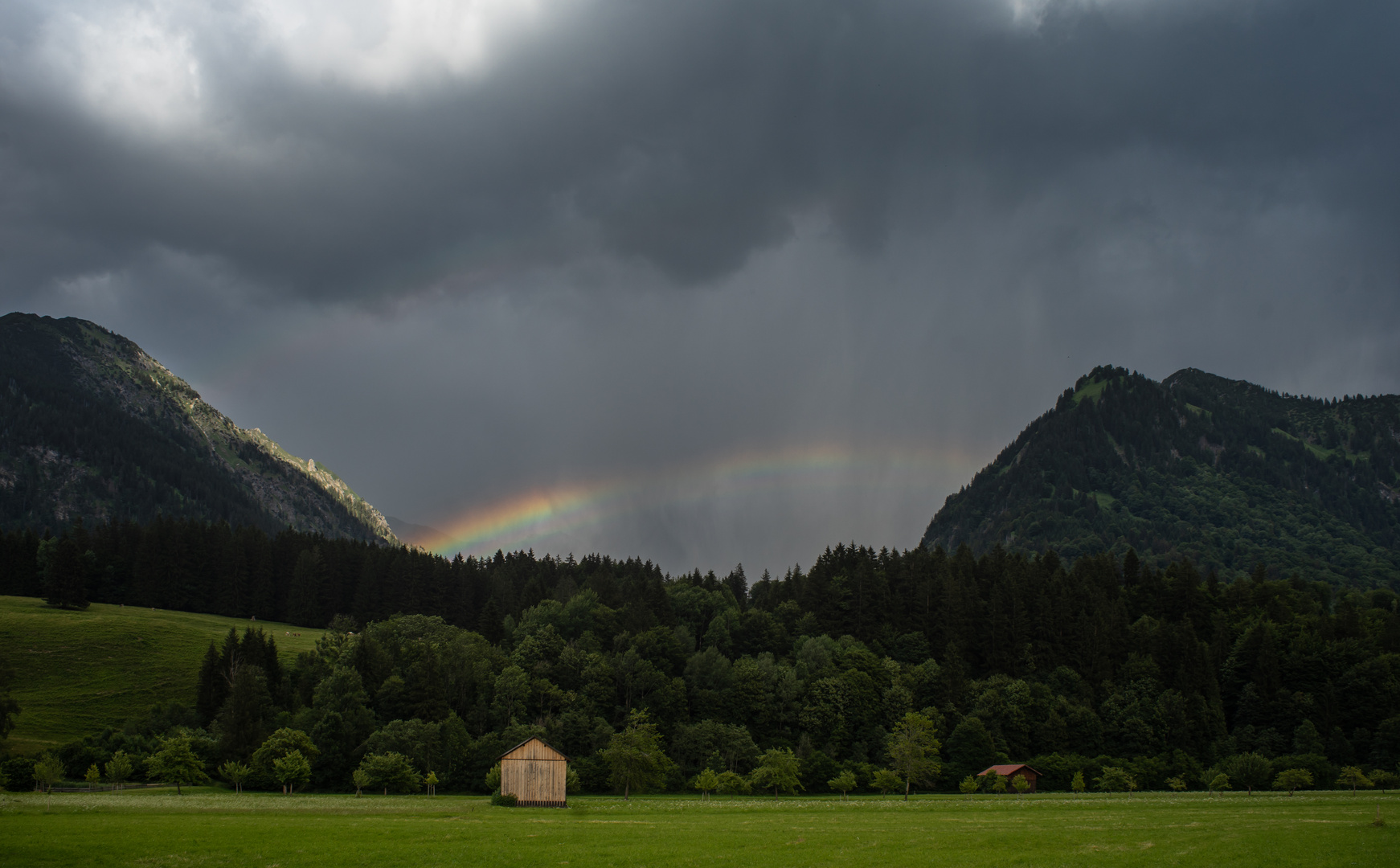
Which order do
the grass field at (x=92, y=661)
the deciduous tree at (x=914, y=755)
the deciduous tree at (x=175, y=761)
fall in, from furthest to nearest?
the grass field at (x=92, y=661) → the deciduous tree at (x=914, y=755) → the deciduous tree at (x=175, y=761)

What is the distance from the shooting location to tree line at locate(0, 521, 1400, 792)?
114438 mm

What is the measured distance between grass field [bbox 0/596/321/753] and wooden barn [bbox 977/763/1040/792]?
117 m

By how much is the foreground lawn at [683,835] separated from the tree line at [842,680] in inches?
1437

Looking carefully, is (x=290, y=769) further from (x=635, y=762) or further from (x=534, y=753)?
(x=635, y=762)

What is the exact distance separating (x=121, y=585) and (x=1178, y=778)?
215477mm

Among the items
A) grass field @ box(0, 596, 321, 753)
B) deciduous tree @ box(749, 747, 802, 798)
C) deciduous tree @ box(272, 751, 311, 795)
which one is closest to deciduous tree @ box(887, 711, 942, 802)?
deciduous tree @ box(749, 747, 802, 798)

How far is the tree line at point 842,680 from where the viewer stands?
114m

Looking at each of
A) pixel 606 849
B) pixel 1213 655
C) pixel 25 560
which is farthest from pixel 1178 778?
pixel 25 560

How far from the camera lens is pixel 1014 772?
113688mm

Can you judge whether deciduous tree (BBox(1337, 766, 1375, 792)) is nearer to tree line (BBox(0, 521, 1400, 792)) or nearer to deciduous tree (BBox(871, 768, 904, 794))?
tree line (BBox(0, 521, 1400, 792))

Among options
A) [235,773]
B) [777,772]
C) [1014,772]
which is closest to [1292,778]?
[1014,772]

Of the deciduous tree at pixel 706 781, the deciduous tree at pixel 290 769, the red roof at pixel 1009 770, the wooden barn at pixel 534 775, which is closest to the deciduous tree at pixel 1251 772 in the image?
the red roof at pixel 1009 770

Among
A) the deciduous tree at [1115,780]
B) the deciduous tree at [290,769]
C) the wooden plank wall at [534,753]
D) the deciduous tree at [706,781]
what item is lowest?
the deciduous tree at [1115,780]

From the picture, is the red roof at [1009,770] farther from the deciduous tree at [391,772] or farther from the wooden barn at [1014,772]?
the deciduous tree at [391,772]
